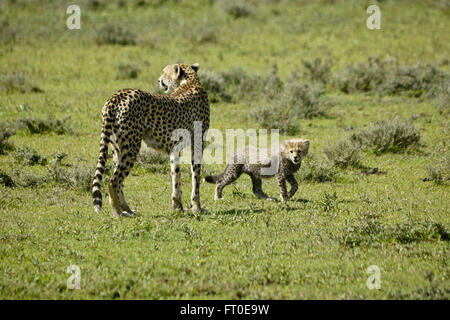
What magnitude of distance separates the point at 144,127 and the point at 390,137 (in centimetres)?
583

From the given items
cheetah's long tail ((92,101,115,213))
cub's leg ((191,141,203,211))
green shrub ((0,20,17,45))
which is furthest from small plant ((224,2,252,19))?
cheetah's long tail ((92,101,115,213))

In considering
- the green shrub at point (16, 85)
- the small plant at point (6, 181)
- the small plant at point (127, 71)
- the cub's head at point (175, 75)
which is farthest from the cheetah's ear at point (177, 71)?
the small plant at point (127, 71)

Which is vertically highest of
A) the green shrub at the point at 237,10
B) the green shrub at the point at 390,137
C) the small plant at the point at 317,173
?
the green shrub at the point at 237,10

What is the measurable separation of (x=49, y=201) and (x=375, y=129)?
6.50 metres

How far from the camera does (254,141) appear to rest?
1281 cm

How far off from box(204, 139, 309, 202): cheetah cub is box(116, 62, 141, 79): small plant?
8.82 m

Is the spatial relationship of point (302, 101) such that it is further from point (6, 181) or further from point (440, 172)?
point (6, 181)

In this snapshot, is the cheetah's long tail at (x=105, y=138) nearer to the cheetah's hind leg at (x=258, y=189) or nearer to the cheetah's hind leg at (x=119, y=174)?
the cheetah's hind leg at (x=119, y=174)

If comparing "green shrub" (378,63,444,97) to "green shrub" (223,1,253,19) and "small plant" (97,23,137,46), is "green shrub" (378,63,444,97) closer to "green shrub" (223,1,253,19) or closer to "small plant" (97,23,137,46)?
"small plant" (97,23,137,46)

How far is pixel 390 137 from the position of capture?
476 inches

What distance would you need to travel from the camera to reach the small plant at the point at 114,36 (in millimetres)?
21831

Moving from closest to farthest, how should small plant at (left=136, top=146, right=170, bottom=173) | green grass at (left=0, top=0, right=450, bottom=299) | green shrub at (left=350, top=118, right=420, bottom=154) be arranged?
green grass at (left=0, top=0, right=450, bottom=299) → small plant at (left=136, top=146, right=170, bottom=173) → green shrub at (left=350, top=118, right=420, bottom=154)

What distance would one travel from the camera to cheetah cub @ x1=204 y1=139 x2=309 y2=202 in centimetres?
927
